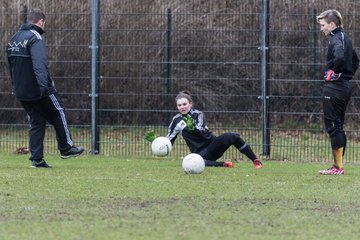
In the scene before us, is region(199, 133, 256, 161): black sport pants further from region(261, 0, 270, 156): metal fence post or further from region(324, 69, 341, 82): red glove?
region(261, 0, 270, 156): metal fence post

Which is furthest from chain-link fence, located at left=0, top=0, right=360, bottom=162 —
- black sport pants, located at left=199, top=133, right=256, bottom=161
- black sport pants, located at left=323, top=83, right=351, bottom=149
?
black sport pants, located at left=323, top=83, right=351, bottom=149

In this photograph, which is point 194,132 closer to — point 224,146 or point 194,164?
point 224,146

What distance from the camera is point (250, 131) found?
52.8 feet

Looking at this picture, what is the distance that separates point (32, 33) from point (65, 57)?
3424 millimetres

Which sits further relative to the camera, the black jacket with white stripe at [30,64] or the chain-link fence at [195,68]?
the chain-link fence at [195,68]

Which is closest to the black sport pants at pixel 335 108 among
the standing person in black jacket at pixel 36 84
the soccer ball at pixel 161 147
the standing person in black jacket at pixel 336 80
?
the standing person in black jacket at pixel 336 80

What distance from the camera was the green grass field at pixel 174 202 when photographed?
802 cm

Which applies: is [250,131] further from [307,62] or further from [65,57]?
[65,57]

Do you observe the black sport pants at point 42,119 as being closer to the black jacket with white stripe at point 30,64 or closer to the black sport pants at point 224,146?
the black jacket with white stripe at point 30,64

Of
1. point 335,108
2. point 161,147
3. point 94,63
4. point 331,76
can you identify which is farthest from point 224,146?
point 94,63

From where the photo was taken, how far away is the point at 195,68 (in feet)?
53.4

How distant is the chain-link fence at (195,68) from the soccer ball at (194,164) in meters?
3.29

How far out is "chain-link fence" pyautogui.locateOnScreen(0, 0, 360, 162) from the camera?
1602cm

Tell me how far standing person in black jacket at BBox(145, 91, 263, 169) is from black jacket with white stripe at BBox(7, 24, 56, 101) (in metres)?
1.70
